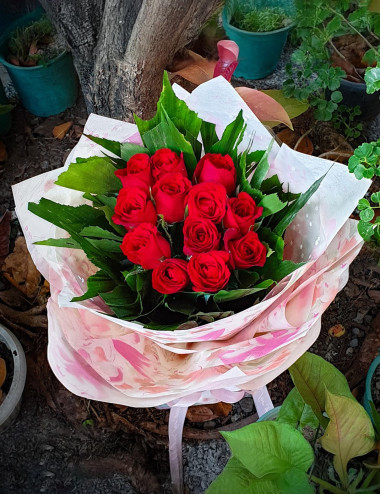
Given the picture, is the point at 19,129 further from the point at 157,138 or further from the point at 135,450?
the point at 157,138

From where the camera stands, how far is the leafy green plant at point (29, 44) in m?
1.61

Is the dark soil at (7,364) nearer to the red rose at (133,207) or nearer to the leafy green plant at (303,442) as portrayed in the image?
the leafy green plant at (303,442)

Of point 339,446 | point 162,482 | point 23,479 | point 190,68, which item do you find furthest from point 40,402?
point 190,68

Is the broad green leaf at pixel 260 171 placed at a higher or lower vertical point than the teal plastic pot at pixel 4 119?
higher

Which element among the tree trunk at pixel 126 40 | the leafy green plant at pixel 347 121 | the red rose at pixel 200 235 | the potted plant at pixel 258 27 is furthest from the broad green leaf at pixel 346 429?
the potted plant at pixel 258 27

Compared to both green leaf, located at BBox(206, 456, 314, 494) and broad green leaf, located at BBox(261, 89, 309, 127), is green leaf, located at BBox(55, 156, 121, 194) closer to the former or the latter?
green leaf, located at BBox(206, 456, 314, 494)

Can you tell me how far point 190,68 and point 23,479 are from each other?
3.05 feet

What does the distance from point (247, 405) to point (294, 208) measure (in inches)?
30.3

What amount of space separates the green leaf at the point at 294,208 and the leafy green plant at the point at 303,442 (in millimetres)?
288

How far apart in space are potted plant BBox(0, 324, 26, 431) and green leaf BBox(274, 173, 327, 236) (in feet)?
2.59

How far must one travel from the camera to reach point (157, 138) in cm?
63

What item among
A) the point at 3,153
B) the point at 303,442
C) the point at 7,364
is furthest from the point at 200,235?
the point at 3,153

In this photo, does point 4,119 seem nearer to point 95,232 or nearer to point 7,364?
point 7,364

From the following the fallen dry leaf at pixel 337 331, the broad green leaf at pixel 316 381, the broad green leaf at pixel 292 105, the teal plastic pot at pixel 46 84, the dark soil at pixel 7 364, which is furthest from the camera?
the teal plastic pot at pixel 46 84
